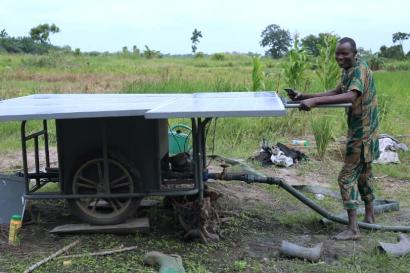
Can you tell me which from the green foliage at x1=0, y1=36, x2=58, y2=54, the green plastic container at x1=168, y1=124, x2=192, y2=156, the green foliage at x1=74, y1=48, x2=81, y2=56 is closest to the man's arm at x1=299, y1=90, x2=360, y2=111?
the green plastic container at x1=168, y1=124, x2=192, y2=156

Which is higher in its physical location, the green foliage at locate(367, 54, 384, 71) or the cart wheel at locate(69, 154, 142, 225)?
the green foliage at locate(367, 54, 384, 71)

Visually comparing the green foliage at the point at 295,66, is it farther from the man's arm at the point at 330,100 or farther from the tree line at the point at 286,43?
the tree line at the point at 286,43

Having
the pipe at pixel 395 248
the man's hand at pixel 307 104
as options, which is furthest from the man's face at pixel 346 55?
the pipe at pixel 395 248

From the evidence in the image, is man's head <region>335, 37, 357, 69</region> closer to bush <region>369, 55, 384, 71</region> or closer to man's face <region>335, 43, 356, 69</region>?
man's face <region>335, 43, 356, 69</region>

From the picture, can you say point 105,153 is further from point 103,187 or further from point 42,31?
point 42,31

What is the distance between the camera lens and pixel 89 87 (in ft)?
52.7

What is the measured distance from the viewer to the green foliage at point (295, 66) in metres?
9.65

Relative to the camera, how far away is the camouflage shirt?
4074 millimetres

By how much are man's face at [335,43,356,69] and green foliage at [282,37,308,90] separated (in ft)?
18.2

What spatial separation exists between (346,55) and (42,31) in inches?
1837

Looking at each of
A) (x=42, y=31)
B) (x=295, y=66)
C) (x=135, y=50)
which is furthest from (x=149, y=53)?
(x=295, y=66)

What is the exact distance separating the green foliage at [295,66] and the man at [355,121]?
5326mm

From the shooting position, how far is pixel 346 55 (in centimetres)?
409

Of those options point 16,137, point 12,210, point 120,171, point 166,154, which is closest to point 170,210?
point 166,154
